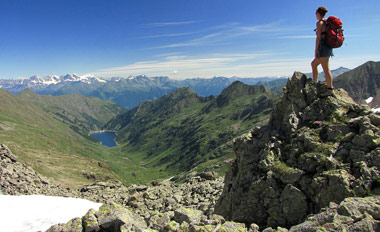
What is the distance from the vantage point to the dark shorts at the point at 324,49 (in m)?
18.3

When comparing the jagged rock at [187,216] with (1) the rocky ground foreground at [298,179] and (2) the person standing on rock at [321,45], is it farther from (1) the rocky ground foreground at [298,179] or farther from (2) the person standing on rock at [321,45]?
(2) the person standing on rock at [321,45]

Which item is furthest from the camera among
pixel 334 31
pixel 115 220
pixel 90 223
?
pixel 334 31

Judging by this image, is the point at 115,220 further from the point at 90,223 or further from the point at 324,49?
the point at 324,49

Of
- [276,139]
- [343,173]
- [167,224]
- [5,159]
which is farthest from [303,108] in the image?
[5,159]

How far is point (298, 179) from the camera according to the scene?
56.0 ft

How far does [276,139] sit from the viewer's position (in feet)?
72.2

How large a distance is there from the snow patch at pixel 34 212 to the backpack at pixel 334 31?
97.9ft

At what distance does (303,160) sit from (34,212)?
2816 cm

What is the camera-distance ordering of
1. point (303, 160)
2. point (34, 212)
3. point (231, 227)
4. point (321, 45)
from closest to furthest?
point (231, 227)
point (303, 160)
point (321, 45)
point (34, 212)

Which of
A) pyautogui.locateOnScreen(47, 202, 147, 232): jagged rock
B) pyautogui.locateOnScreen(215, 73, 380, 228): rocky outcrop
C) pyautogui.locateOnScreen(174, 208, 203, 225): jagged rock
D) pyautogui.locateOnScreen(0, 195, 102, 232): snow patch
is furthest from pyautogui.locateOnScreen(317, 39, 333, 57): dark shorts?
pyautogui.locateOnScreen(0, 195, 102, 232): snow patch

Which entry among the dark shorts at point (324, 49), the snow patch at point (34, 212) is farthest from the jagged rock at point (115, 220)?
the dark shorts at point (324, 49)

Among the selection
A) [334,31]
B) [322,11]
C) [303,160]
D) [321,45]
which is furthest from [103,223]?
[322,11]

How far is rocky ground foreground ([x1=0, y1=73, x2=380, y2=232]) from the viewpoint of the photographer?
13.1m

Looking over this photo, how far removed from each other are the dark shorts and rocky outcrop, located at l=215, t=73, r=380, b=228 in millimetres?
4162
